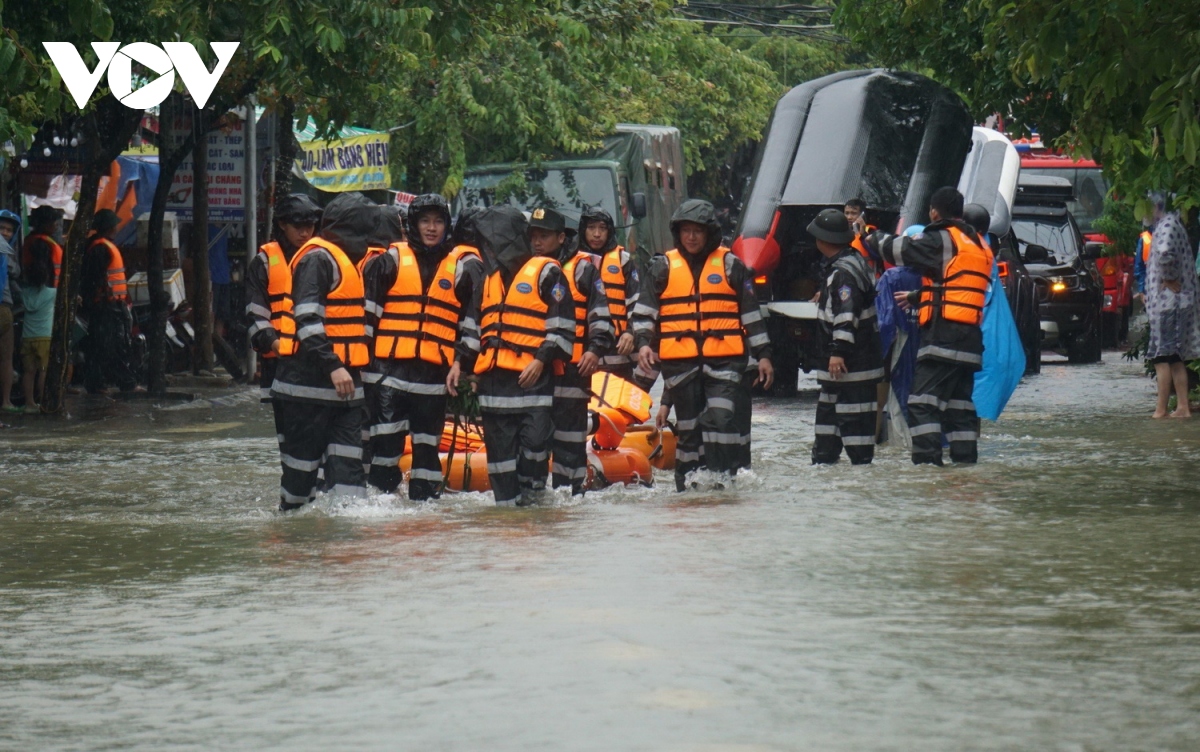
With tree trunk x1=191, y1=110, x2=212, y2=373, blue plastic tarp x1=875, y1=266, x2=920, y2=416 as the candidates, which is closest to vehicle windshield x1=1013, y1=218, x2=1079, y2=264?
tree trunk x1=191, y1=110, x2=212, y2=373

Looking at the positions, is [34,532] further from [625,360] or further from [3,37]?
[625,360]

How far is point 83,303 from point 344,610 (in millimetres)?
13884

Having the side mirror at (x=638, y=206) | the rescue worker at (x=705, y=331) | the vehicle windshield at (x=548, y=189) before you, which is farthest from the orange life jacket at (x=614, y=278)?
the vehicle windshield at (x=548, y=189)

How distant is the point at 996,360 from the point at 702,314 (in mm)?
2837

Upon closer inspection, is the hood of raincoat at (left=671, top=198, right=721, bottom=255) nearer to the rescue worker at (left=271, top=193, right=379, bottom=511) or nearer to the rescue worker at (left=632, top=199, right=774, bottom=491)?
the rescue worker at (left=632, top=199, right=774, bottom=491)

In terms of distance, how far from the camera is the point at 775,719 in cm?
567

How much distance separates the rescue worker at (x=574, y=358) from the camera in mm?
11492

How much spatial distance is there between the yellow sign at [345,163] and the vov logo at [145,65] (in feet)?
26.0

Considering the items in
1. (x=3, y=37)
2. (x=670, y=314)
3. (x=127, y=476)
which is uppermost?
(x=3, y=37)

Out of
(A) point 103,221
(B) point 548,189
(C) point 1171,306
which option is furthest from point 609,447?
(B) point 548,189

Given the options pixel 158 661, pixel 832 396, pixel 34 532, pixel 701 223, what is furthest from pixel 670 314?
pixel 158 661

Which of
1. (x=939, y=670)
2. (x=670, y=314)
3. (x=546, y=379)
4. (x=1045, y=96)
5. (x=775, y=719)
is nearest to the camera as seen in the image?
(x=775, y=719)

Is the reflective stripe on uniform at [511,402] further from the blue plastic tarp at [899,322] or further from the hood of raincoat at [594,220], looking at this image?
the hood of raincoat at [594,220]

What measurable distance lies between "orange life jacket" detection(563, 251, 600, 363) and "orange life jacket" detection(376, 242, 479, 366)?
26.4 inches
